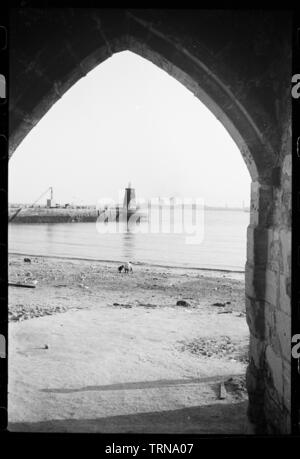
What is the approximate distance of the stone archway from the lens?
10.1 ft

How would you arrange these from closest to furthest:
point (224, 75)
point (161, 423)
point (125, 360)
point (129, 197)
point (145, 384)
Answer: point (224, 75)
point (161, 423)
point (145, 384)
point (125, 360)
point (129, 197)

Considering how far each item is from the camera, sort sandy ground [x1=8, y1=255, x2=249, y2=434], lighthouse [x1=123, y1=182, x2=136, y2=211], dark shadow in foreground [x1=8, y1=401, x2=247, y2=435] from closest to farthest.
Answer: dark shadow in foreground [x1=8, y1=401, x2=247, y2=435]
sandy ground [x1=8, y1=255, x2=249, y2=434]
lighthouse [x1=123, y1=182, x2=136, y2=211]

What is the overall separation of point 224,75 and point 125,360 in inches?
172

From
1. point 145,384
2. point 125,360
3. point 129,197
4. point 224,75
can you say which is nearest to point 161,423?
point 145,384

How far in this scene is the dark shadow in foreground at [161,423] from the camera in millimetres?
4050

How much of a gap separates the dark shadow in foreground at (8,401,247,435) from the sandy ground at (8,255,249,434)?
0.03 ft

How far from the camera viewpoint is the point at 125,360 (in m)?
5.98

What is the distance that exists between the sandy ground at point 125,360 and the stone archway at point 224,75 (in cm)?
154

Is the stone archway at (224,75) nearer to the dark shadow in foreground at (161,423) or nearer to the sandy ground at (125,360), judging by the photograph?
the dark shadow in foreground at (161,423)

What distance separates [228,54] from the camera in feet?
10.4

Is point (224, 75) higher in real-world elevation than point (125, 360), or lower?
higher

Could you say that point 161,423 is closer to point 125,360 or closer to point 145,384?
point 145,384

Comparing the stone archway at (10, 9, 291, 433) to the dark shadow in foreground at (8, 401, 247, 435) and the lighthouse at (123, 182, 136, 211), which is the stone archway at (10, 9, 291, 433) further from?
the lighthouse at (123, 182, 136, 211)

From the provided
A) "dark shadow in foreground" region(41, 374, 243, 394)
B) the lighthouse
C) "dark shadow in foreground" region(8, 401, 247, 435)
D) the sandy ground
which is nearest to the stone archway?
"dark shadow in foreground" region(8, 401, 247, 435)
